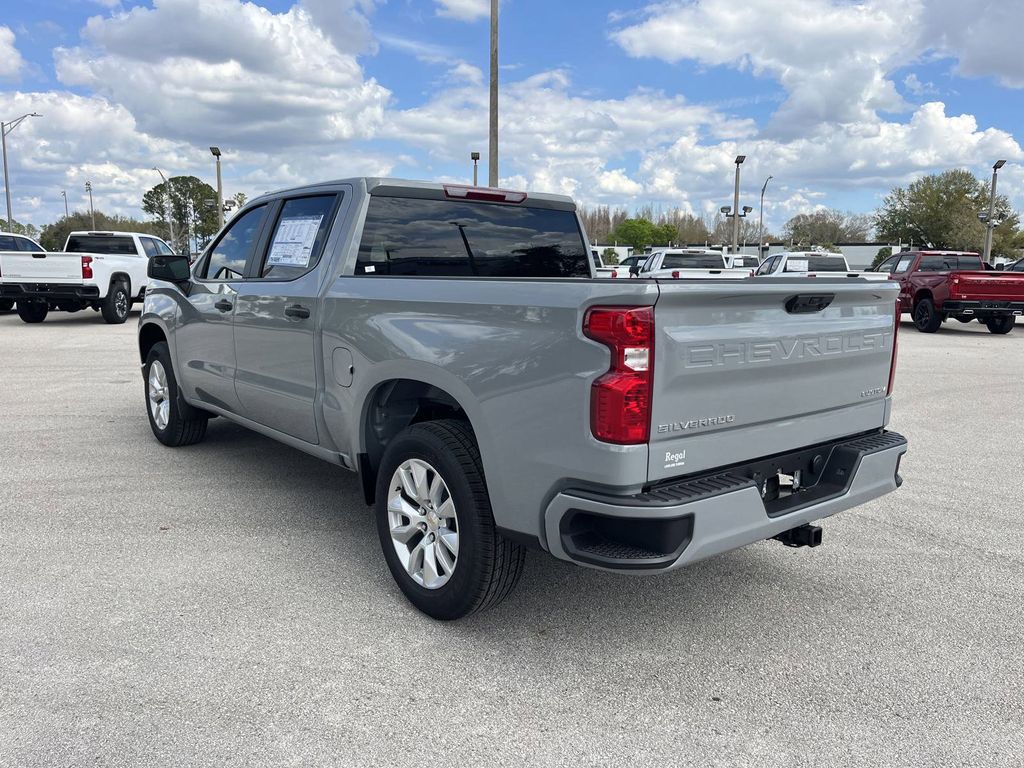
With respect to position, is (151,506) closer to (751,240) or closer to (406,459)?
(406,459)

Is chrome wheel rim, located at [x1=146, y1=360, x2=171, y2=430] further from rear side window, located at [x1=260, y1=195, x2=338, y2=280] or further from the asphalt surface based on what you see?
rear side window, located at [x1=260, y1=195, x2=338, y2=280]

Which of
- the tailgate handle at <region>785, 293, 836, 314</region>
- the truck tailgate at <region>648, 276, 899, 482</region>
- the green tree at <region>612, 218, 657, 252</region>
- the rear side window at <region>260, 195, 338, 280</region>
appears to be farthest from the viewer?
the green tree at <region>612, 218, 657, 252</region>

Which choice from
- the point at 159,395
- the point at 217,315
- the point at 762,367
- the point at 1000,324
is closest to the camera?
the point at 762,367

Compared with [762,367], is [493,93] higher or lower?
higher

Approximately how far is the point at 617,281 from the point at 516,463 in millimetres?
766

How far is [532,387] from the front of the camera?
2.90m

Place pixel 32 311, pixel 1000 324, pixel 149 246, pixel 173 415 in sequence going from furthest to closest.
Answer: pixel 149 246, pixel 32 311, pixel 1000 324, pixel 173 415

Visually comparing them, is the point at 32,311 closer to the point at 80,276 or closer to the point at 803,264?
the point at 80,276

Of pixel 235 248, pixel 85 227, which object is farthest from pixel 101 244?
pixel 85 227

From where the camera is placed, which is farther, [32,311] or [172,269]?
[32,311]

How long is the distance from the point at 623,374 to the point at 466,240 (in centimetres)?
212

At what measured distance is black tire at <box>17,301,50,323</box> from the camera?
17.9 m

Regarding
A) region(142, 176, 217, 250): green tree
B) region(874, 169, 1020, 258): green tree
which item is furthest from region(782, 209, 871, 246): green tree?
region(142, 176, 217, 250): green tree

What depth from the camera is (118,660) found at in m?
3.18
